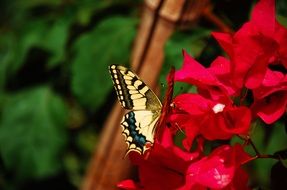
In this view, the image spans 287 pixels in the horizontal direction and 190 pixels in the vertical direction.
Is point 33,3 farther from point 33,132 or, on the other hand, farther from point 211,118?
point 211,118

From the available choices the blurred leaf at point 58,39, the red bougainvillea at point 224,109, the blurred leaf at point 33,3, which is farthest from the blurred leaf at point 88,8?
the red bougainvillea at point 224,109

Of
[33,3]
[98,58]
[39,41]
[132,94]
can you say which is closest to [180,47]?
[132,94]

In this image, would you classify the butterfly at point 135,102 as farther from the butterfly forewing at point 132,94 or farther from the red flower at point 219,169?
the red flower at point 219,169

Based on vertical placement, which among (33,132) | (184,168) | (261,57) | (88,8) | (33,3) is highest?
(261,57)

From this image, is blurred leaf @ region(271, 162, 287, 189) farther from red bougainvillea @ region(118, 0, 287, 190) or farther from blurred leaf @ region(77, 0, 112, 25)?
blurred leaf @ region(77, 0, 112, 25)

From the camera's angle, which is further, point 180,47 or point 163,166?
point 180,47

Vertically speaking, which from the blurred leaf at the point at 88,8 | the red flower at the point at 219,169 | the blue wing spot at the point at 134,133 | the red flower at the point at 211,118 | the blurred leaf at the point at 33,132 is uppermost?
the red flower at the point at 211,118
